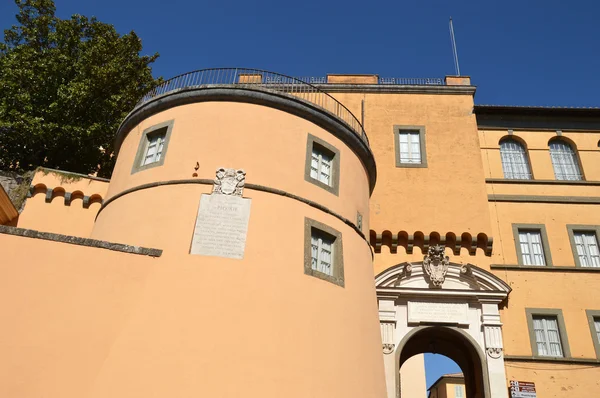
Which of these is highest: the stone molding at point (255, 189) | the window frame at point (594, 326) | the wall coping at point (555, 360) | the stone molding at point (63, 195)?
the stone molding at point (63, 195)

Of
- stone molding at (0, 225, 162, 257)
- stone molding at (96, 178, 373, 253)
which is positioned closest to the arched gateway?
stone molding at (96, 178, 373, 253)

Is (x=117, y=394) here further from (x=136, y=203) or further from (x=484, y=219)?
(x=484, y=219)

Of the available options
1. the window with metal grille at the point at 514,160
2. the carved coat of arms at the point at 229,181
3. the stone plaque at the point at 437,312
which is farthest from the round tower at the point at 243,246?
the window with metal grille at the point at 514,160

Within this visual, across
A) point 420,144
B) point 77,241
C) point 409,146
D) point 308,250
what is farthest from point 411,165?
point 77,241

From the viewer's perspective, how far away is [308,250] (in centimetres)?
1022

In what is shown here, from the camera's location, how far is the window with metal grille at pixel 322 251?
1042 centimetres

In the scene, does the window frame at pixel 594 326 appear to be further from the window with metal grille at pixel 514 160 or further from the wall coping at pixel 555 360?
the window with metal grille at pixel 514 160

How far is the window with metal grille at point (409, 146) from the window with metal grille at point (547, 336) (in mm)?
6420

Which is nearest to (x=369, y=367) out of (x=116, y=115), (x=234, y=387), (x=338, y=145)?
(x=234, y=387)

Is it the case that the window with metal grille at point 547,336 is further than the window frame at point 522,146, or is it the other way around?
the window frame at point 522,146

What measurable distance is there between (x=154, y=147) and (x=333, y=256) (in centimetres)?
503

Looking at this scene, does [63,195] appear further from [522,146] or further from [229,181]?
[522,146]

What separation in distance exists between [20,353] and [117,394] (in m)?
1.65

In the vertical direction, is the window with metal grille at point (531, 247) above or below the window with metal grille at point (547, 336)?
above
